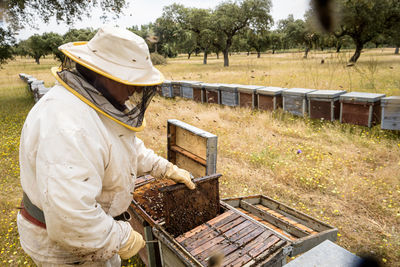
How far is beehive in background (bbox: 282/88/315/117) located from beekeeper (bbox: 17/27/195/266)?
5582mm

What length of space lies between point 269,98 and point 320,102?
54.8 inches

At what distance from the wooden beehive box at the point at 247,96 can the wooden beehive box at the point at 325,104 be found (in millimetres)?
1622

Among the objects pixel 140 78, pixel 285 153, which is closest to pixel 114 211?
pixel 140 78

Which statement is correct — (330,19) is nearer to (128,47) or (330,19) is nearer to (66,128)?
(128,47)

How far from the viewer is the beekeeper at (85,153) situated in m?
1.16

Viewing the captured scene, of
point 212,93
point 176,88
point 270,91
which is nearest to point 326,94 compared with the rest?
point 270,91

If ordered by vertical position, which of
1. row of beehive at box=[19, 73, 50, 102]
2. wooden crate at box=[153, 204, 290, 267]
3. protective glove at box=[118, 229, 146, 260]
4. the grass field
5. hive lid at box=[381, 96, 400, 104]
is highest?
row of beehive at box=[19, 73, 50, 102]

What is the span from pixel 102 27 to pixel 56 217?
975 mm

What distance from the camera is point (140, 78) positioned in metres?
1.40

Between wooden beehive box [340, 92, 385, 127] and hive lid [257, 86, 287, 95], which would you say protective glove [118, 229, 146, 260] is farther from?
hive lid [257, 86, 287, 95]

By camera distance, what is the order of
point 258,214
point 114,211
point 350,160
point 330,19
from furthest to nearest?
1. point 350,160
2. point 258,214
3. point 114,211
4. point 330,19

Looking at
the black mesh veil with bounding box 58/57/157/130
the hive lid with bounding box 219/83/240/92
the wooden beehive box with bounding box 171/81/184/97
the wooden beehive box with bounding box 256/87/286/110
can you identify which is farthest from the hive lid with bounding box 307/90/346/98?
the wooden beehive box with bounding box 171/81/184/97

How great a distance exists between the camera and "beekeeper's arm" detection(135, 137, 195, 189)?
216cm

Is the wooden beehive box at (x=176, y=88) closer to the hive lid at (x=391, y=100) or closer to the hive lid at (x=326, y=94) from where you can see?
the hive lid at (x=326, y=94)
